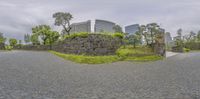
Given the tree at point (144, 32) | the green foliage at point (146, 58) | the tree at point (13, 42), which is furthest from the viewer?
the tree at point (13, 42)

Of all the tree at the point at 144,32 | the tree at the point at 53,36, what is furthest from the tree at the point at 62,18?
the tree at the point at 144,32

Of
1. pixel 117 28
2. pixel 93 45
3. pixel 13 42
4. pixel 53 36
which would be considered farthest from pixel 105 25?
pixel 93 45

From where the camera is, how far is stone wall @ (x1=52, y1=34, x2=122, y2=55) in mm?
18281

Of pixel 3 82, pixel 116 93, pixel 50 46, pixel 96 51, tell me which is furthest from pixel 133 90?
pixel 50 46

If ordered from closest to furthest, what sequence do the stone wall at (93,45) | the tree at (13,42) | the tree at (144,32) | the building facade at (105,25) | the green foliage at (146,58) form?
the green foliage at (146,58) → the stone wall at (93,45) → the tree at (144,32) → the building facade at (105,25) → the tree at (13,42)

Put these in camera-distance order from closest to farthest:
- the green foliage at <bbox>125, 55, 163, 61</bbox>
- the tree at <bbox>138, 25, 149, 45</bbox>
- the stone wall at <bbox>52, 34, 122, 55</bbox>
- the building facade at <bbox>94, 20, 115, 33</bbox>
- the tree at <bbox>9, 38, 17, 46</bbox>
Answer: the green foliage at <bbox>125, 55, 163, 61</bbox>
the stone wall at <bbox>52, 34, 122, 55</bbox>
the tree at <bbox>138, 25, 149, 45</bbox>
the building facade at <bbox>94, 20, 115, 33</bbox>
the tree at <bbox>9, 38, 17, 46</bbox>

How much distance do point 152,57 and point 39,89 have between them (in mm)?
12024

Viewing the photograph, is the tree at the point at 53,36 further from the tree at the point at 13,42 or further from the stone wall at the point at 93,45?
the stone wall at the point at 93,45

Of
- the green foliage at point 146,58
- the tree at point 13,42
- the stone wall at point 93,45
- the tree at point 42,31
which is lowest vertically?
the green foliage at point 146,58

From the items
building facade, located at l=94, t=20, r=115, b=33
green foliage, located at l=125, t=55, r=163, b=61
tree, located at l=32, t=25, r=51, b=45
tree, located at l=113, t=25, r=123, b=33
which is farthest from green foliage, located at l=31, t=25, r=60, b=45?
green foliage, located at l=125, t=55, r=163, b=61

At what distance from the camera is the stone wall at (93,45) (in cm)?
1828

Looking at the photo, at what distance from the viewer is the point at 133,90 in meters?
5.74

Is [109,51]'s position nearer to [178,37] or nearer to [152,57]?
[152,57]

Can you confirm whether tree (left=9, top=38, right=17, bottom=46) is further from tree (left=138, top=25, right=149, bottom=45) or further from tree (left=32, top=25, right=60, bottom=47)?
tree (left=138, top=25, right=149, bottom=45)
